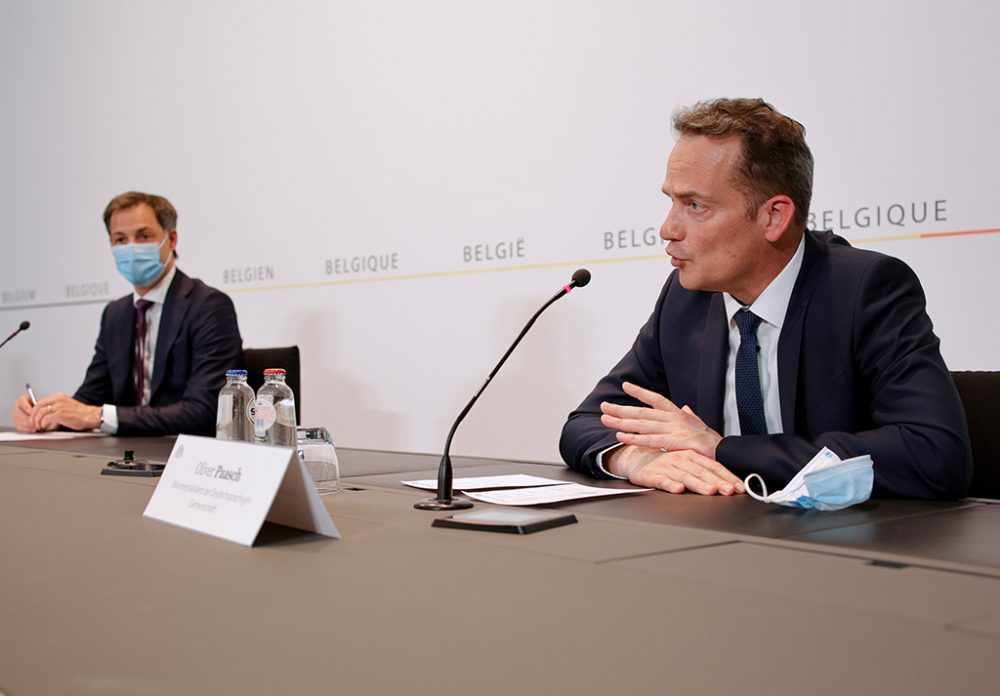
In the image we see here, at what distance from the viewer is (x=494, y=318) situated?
3711mm

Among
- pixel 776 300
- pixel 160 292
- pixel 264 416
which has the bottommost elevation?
pixel 264 416

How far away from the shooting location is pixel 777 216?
2.12 metres

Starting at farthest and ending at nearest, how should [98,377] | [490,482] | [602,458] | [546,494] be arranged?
1. [98,377]
2. [602,458]
3. [490,482]
4. [546,494]

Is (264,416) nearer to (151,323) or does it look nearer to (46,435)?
(46,435)

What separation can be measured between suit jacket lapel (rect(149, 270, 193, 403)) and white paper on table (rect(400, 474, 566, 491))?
1.85m

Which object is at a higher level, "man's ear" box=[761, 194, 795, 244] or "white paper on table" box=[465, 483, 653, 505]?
"man's ear" box=[761, 194, 795, 244]

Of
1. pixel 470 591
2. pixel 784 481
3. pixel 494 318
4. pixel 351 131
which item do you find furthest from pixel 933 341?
pixel 351 131

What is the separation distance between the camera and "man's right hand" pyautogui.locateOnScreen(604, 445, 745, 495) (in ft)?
5.37

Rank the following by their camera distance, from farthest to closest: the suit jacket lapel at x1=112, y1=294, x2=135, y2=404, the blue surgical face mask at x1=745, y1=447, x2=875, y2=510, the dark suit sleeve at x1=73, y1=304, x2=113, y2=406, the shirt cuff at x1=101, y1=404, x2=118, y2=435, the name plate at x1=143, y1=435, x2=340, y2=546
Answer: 1. the dark suit sleeve at x1=73, y1=304, x2=113, y2=406
2. the suit jacket lapel at x1=112, y1=294, x2=135, y2=404
3. the shirt cuff at x1=101, y1=404, x2=118, y2=435
4. the blue surgical face mask at x1=745, y1=447, x2=875, y2=510
5. the name plate at x1=143, y1=435, x2=340, y2=546

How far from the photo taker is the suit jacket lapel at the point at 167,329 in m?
3.41

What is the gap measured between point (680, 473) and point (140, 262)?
98.5 inches

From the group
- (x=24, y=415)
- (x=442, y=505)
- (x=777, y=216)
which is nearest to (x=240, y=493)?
(x=442, y=505)

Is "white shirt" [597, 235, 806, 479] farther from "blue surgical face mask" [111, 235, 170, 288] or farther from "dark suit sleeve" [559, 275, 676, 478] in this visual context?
"blue surgical face mask" [111, 235, 170, 288]

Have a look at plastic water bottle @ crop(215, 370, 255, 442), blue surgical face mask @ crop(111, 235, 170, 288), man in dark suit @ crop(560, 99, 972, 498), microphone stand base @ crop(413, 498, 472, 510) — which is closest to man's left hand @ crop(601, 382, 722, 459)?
man in dark suit @ crop(560, 99, 972, 498)
